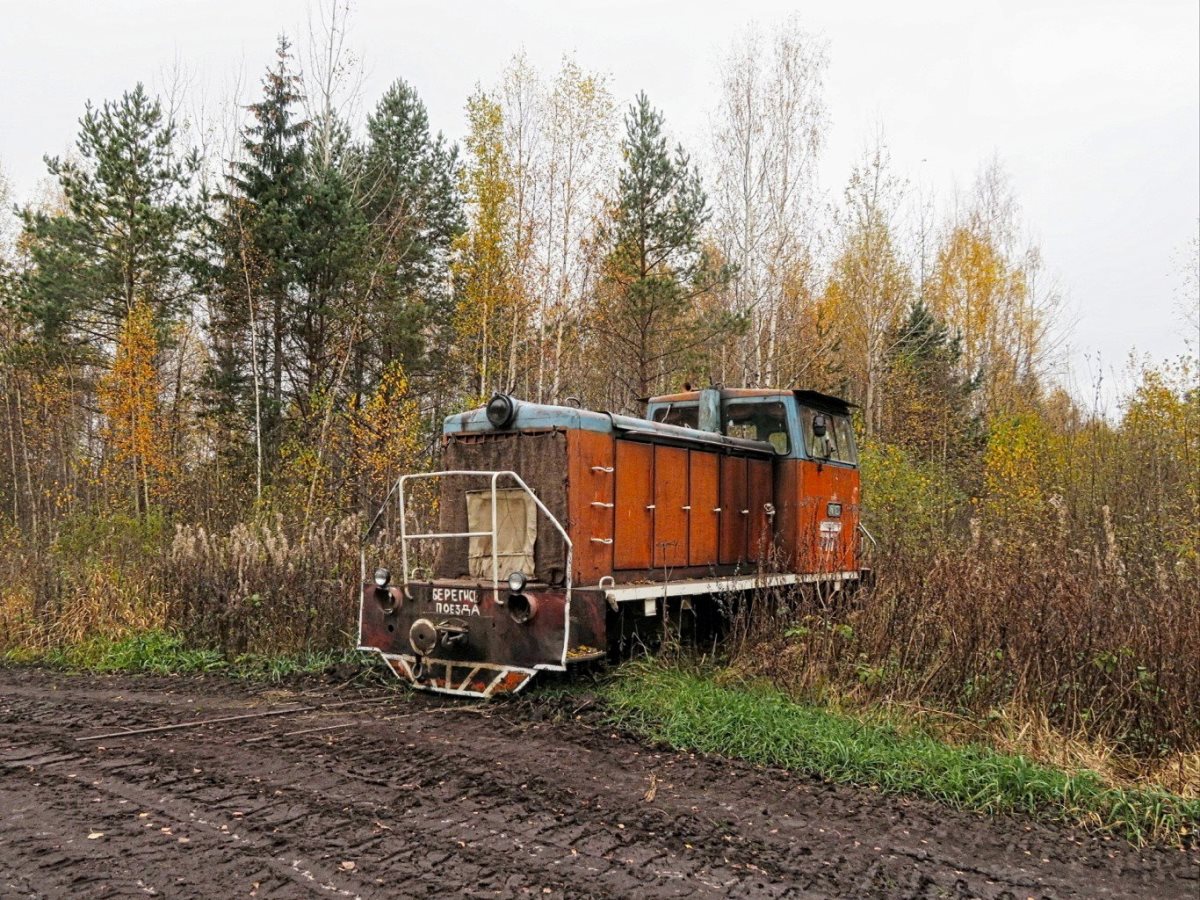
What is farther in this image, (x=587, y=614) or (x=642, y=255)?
(x=642, y=255)

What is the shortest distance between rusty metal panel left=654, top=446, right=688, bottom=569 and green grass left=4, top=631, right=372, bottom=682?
9.80ft

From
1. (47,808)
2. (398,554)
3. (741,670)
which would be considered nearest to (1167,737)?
(741,670)

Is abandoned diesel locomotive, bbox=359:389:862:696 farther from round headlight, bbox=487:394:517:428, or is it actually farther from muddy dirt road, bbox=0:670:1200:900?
muddy dirt road, bbox=0:670:1200:900

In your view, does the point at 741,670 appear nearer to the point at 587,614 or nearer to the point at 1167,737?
the point at 587,614

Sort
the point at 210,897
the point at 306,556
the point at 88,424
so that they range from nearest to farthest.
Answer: the point at 210,897
the point at 306,556
the point at 88,424

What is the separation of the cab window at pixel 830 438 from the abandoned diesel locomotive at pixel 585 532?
3 centimetres

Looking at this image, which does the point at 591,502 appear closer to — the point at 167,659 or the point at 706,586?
the point at 706,586

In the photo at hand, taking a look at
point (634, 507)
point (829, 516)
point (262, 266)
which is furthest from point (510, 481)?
point (262, 266)

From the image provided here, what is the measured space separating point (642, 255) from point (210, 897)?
1823 centimetres

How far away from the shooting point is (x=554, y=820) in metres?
4.30

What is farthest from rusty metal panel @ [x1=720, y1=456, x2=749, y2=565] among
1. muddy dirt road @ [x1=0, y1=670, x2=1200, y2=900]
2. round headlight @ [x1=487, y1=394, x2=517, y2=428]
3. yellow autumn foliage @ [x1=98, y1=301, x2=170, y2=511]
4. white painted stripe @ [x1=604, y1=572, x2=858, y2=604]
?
yellow autumn foliage @ [x1=98, y1=301, x2=170, y2=511]

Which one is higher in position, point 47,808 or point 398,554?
point 398,554

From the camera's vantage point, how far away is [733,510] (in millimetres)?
9070

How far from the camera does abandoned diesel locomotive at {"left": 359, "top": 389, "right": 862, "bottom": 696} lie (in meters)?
6.78
